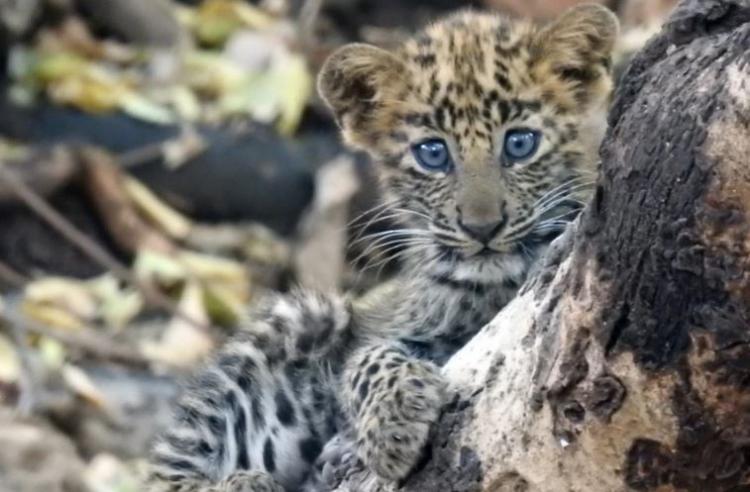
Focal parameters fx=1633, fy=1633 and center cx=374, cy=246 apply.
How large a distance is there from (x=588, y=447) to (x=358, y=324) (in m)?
2.20

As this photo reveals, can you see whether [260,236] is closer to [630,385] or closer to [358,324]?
[358,324]

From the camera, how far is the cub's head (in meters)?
4.96

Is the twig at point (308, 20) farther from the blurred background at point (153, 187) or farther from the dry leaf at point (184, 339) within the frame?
the dry leaf at point (184, 339)

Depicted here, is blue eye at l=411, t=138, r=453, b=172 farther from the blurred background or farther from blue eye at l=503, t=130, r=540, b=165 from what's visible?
the blurred background

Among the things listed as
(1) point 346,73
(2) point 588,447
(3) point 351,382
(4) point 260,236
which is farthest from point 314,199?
(2) point 588,447

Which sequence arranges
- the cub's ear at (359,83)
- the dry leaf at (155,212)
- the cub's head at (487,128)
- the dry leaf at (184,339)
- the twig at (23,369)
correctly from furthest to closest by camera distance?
the dry leaf at (155,212) → the dry leaf at (184,339) → the twig at (23,369) → the cub's ear at (359,83) → the cub's head at (487,128)

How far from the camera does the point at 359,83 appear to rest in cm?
569

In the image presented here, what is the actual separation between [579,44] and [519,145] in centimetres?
47

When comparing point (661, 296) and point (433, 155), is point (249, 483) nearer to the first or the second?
point (433, 155)

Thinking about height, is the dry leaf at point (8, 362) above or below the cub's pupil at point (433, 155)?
below

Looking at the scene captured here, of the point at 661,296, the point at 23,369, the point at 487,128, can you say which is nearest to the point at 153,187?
the point at 23,369

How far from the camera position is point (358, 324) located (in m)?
5.55

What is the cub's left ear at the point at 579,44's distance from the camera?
207 inches

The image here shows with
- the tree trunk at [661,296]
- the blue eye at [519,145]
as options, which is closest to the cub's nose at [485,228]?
the blue eye at [519,145]
